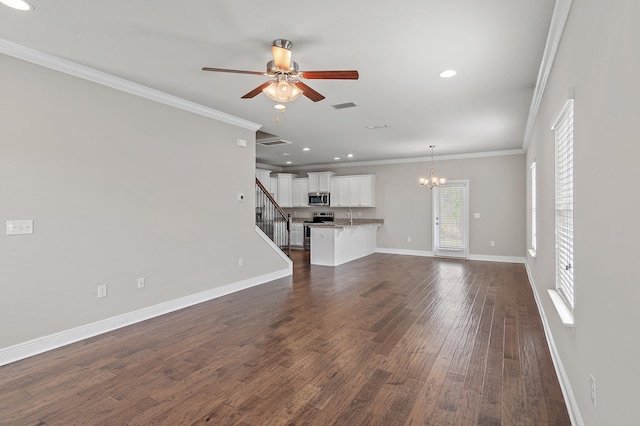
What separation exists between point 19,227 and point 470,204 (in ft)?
28.6

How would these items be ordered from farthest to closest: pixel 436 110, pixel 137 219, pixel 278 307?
pixel 436 110
pixel 278 307
pixel 137 219

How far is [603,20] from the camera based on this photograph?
1419mm

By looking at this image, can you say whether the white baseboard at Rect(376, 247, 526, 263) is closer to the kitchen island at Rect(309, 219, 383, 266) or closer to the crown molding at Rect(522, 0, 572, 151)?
the kitchen island at Rect(309, 219, 383, 266)

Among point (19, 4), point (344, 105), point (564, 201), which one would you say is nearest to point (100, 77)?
point (19, 4)

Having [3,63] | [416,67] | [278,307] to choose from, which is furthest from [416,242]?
[3,63]

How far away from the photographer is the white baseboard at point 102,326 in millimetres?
2930

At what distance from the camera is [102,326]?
139 inches

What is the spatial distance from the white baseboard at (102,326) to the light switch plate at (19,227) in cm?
102

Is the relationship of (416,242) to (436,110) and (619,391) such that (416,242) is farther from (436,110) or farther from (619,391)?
(619,391)

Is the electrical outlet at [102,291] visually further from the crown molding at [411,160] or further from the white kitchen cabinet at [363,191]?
the crown molding at [411,160]

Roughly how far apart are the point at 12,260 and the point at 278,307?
281 centimetres

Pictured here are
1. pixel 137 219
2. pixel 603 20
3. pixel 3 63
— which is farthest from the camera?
pixel 137 219

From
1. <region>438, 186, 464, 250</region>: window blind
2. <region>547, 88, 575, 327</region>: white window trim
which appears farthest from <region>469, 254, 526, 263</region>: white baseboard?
<region>547, 88, 575, 327</region>: white window trim

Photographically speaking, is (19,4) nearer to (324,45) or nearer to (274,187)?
(324,45)
